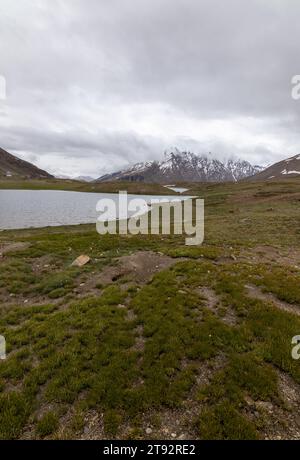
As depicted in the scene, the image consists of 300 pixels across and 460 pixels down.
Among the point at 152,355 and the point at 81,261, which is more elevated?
the point at 81,261

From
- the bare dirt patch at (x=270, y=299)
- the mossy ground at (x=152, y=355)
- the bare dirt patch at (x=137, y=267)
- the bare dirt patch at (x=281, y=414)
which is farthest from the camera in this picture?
the bare dirt patch at (x=137, y=267)

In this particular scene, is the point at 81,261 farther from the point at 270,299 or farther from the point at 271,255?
the point at 271,255

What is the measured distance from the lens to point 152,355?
392 inches

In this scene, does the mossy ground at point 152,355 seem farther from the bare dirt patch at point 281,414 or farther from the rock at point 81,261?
the rock at point 81,261

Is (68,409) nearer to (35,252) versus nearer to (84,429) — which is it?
(84,429)

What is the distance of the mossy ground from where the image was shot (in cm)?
753

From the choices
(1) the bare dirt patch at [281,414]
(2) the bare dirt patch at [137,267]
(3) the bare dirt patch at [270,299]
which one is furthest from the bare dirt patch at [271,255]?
(1) the bare dirt patch at [281,414]

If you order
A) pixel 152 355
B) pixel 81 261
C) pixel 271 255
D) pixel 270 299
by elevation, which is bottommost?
pixel 152 355

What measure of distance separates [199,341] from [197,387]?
2.11 meters

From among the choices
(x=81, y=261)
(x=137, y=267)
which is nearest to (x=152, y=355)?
(x=137, y=267)

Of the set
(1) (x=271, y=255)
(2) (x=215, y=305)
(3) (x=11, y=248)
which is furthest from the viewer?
(3) (x=11, y=248)

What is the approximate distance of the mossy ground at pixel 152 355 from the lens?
296 inches

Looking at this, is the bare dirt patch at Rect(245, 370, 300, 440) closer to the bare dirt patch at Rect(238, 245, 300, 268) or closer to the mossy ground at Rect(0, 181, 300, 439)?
the mossy ground at Rect(0, 181, 300, 439)

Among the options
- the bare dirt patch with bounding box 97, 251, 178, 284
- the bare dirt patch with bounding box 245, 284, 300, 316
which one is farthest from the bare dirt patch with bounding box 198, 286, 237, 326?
the bare dirt patch with bounding box 97, 251, 178, 284
